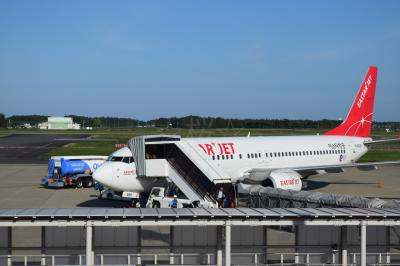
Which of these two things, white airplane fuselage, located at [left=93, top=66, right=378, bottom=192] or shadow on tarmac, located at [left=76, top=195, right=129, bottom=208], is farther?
shadow on tarmac, located at [left=76, top=195, right=129, bottom=208]

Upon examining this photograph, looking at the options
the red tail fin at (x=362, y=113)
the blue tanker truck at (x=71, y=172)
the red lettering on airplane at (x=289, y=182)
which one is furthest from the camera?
the red tail fin at (x=362, y=113)

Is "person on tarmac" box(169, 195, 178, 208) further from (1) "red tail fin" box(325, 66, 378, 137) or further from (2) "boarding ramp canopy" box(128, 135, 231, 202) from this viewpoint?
(1) "red tail fin" box(325, 66, 378, 137)

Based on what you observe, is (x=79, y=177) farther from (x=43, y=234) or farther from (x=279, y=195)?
(x=43, y=234)

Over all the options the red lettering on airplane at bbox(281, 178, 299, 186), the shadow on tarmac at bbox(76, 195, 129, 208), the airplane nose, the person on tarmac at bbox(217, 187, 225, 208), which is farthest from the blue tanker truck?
the person on tarmac at bbox(217, 187, 225, 208)

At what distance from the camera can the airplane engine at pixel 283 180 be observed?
35.2 m

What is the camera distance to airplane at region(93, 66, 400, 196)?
32.0 m

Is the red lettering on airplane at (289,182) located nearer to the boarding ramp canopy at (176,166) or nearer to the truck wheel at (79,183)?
the boarding ramp canopy at (176,166)

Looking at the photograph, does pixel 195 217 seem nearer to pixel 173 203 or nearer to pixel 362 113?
pixel 173 203

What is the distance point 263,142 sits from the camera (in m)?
41.1

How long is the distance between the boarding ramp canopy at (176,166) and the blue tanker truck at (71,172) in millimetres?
15023

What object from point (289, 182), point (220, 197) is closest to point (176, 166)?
point (220, 197)

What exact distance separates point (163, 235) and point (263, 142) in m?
23.6

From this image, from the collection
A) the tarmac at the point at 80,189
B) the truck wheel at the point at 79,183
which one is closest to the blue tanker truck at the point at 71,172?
the truck wheel at the point at 79,183

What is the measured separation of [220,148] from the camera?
122ft
